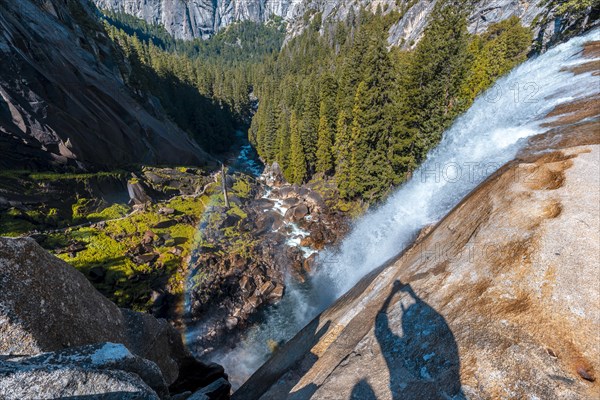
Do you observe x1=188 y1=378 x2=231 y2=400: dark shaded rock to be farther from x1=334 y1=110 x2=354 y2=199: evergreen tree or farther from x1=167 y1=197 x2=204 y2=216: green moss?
x1=334 y1=110 x2=354 y2=199: evergreen tree

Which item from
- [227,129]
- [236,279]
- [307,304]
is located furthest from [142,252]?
[227,129]

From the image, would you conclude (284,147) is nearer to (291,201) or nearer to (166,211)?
(291,201)

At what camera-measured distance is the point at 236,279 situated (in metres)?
24.8

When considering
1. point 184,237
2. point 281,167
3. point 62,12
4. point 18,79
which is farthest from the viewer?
point 281,167

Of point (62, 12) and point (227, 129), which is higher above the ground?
point (62, 12)

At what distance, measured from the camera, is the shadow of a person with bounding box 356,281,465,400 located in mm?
5461

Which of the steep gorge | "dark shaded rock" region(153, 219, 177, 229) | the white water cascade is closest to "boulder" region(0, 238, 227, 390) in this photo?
the steep gorge

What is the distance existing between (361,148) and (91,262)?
26746mm

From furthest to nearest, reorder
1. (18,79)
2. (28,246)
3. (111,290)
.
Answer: (18,79) → (111,290) → (28,246)

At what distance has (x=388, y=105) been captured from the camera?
87.7ft

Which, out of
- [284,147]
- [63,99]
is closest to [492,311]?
[63,99]

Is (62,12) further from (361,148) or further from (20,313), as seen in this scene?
(20,313)

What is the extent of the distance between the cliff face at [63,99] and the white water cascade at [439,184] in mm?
25365

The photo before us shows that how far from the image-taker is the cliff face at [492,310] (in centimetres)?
498
